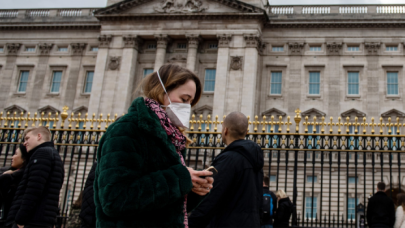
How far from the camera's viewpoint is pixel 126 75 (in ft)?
114

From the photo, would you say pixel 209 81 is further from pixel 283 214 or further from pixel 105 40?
pixel 283 214

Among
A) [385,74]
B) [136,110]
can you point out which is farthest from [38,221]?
[385,74]

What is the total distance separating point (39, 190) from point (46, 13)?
127ft

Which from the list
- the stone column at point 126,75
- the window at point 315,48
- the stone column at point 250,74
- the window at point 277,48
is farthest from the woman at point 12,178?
the window at point 315,48

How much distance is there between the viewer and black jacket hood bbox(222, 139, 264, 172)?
4836 mm

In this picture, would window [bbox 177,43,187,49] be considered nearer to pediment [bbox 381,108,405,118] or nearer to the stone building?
the stone building

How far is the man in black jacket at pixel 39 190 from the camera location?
18.2ft

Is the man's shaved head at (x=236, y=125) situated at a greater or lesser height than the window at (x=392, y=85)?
lesser

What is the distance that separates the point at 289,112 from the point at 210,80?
23.0ft

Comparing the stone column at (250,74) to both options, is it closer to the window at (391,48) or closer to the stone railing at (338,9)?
the stone railing at (338,9)

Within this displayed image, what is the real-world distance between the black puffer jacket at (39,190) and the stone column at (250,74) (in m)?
26.3

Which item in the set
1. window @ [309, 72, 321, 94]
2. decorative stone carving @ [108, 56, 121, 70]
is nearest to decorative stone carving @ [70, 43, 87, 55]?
decorative stone carving @ [108, 56, 121, 70]

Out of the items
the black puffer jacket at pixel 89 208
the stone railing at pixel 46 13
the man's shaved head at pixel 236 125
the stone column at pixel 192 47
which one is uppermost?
the stone railing at pixel 46 13

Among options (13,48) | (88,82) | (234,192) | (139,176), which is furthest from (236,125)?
(13,48)
